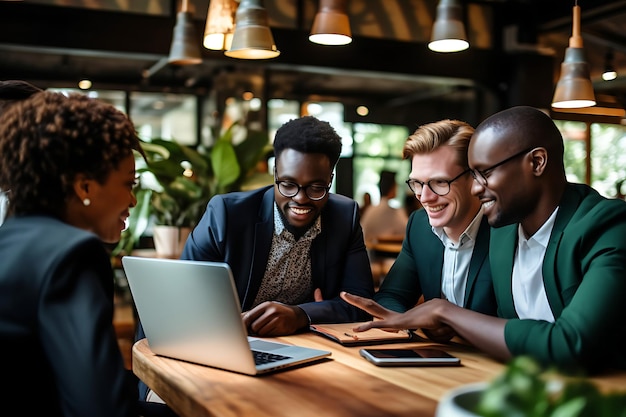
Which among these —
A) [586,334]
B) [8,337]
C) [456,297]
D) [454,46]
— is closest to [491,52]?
[454,46]

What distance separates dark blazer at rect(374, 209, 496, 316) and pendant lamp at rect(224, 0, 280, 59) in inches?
37.9

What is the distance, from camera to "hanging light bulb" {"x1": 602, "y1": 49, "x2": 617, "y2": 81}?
7626 mm

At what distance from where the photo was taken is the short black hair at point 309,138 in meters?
2.43

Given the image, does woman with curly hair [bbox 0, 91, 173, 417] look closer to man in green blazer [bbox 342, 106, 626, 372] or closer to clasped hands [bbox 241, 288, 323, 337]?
clasped hands [bbox 241, 288, 323, 337]

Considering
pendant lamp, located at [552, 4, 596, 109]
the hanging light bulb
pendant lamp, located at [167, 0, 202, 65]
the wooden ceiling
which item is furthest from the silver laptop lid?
the hanging light bulb

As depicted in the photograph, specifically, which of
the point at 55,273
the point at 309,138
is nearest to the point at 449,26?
the point at 309,138

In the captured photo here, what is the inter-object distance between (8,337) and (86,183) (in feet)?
1.11

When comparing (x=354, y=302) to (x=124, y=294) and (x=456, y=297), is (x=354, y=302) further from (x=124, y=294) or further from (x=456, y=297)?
(x=124, y=294)

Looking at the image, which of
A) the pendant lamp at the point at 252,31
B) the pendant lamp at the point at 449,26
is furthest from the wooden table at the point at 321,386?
the pendant lamp at the point at 449,26

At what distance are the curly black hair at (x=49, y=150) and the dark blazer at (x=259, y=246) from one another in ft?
3.53

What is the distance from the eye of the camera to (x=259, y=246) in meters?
2.49

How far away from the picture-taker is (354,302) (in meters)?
1.98

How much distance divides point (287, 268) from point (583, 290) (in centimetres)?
120

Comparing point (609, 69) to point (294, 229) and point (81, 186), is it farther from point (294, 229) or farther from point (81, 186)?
point (81, 186)
